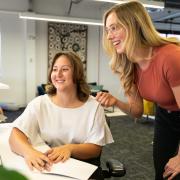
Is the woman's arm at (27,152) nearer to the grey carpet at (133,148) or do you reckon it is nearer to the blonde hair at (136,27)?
the blonde hair at (136,27)

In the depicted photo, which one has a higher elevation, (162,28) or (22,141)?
(162,28)

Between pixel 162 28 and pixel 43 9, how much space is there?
420cm

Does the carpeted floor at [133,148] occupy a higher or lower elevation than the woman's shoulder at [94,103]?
lower

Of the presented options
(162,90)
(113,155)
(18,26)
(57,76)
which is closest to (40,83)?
(18,26)

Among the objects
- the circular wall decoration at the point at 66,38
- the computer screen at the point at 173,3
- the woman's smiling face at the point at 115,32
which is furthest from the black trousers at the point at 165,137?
the circular wall decoration at the point at 66,38

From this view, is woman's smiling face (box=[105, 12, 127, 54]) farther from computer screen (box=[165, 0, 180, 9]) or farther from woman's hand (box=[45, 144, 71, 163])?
computer screen (box=[165, 0, 180, 9])

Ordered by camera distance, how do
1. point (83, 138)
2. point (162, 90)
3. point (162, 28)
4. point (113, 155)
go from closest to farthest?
1. point (162, 90)
2. point (83, 138)
3. point (113, 155)
4. point (162, 28)

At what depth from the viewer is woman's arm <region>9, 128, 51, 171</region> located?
4.45 feet

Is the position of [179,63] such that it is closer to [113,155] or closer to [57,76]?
[57,76]

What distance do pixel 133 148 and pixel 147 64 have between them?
3.16 m

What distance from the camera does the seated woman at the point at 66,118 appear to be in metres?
1.67

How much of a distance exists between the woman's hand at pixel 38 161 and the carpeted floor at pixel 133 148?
6.47 feet

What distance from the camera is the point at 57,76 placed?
1.78 meters

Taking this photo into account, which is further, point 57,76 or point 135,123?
point 135,123
